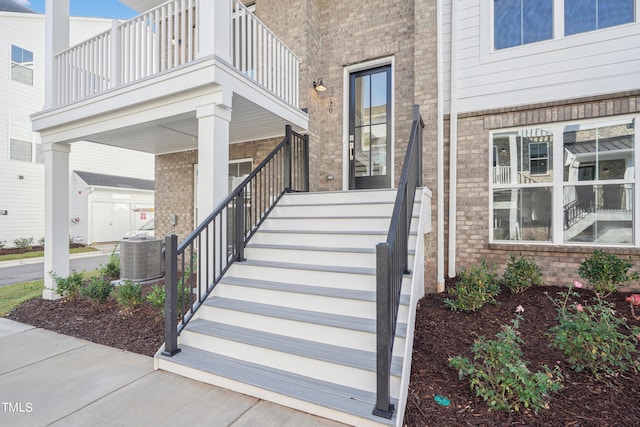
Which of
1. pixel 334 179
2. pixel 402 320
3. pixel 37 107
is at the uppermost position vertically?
pixel 37 107

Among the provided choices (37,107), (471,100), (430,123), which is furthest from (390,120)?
(37,107)

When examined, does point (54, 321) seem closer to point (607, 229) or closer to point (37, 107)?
point (607, 229)

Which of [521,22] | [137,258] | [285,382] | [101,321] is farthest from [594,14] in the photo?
[137,258]

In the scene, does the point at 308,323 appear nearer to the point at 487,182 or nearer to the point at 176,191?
the point at 487,182

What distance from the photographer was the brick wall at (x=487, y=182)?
13.0 feet

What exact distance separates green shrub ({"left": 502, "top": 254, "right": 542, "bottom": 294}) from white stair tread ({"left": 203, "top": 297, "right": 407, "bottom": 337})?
2.30m

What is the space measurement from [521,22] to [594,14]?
32.1 inches

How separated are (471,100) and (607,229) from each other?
2.48 meters

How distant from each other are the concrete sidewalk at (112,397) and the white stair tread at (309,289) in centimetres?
98

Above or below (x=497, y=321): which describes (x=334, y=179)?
above

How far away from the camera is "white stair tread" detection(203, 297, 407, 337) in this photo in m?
2.55

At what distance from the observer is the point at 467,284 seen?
3.72 metres

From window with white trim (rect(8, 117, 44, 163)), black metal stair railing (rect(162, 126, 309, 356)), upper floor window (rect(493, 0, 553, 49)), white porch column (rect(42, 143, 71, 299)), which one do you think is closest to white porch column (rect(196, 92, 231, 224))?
black metal stair railing (rect(162, 126, 309, 356))

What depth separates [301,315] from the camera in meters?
2.83
